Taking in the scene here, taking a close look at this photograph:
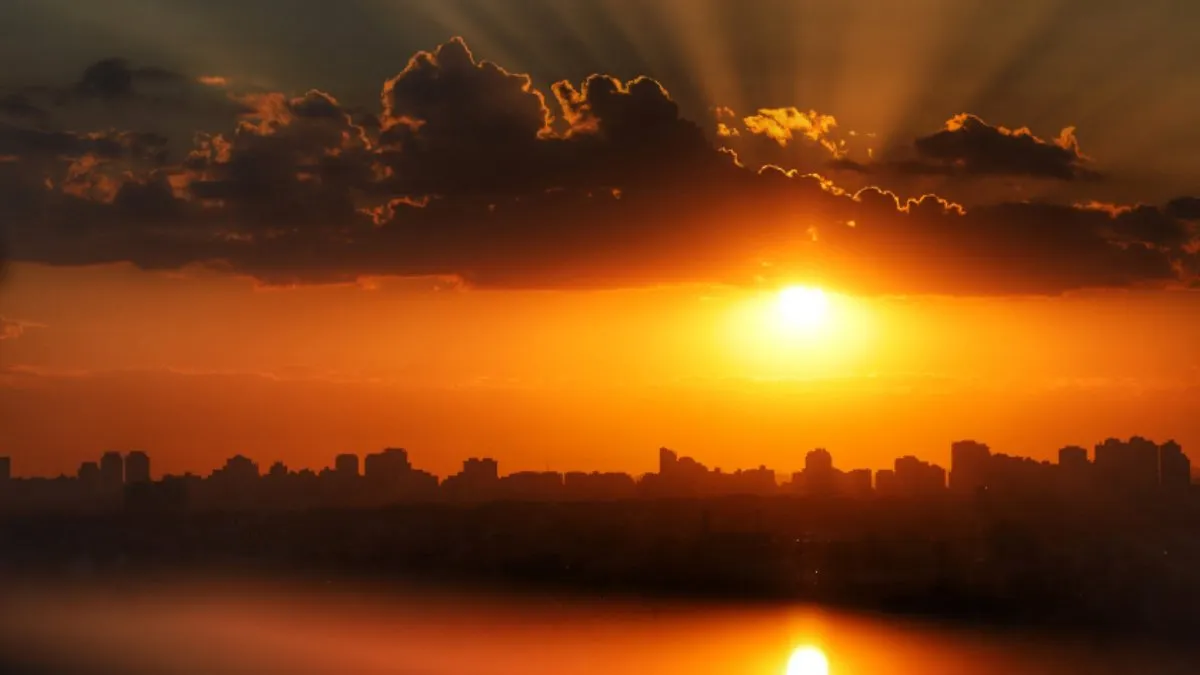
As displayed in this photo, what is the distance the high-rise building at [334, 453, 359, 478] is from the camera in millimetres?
131000

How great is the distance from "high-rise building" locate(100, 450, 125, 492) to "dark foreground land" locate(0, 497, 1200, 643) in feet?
18.7

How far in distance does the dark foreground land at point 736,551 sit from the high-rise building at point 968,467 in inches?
106

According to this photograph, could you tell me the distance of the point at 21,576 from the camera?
118812 millimetres

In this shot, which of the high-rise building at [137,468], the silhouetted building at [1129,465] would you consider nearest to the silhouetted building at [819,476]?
the silhouetted building at [1129,465]

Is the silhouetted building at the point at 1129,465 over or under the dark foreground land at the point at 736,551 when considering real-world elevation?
over

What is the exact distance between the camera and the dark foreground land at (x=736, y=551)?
100188 mm

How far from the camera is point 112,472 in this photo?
5246 inches

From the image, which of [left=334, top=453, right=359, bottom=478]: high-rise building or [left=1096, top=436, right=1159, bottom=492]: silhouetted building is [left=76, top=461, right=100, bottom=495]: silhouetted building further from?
[left=1096, top=436, right=1159, bottom=492]: silhouetted building

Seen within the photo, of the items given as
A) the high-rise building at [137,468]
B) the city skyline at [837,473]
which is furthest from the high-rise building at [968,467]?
the high-rise building at [137,468]

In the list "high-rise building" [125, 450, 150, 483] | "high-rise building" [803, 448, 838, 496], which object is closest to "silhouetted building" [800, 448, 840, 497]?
"high-rise building" [803, 448, 838, 496]

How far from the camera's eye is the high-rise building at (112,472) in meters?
131

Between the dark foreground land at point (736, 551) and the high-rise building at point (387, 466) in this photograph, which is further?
the high-rise building at point (387, 466)

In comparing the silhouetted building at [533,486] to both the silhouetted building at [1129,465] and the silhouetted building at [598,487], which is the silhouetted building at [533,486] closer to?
the silhouetted building at [598,487]

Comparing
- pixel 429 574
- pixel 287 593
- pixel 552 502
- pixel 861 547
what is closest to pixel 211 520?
pixel 287 593
